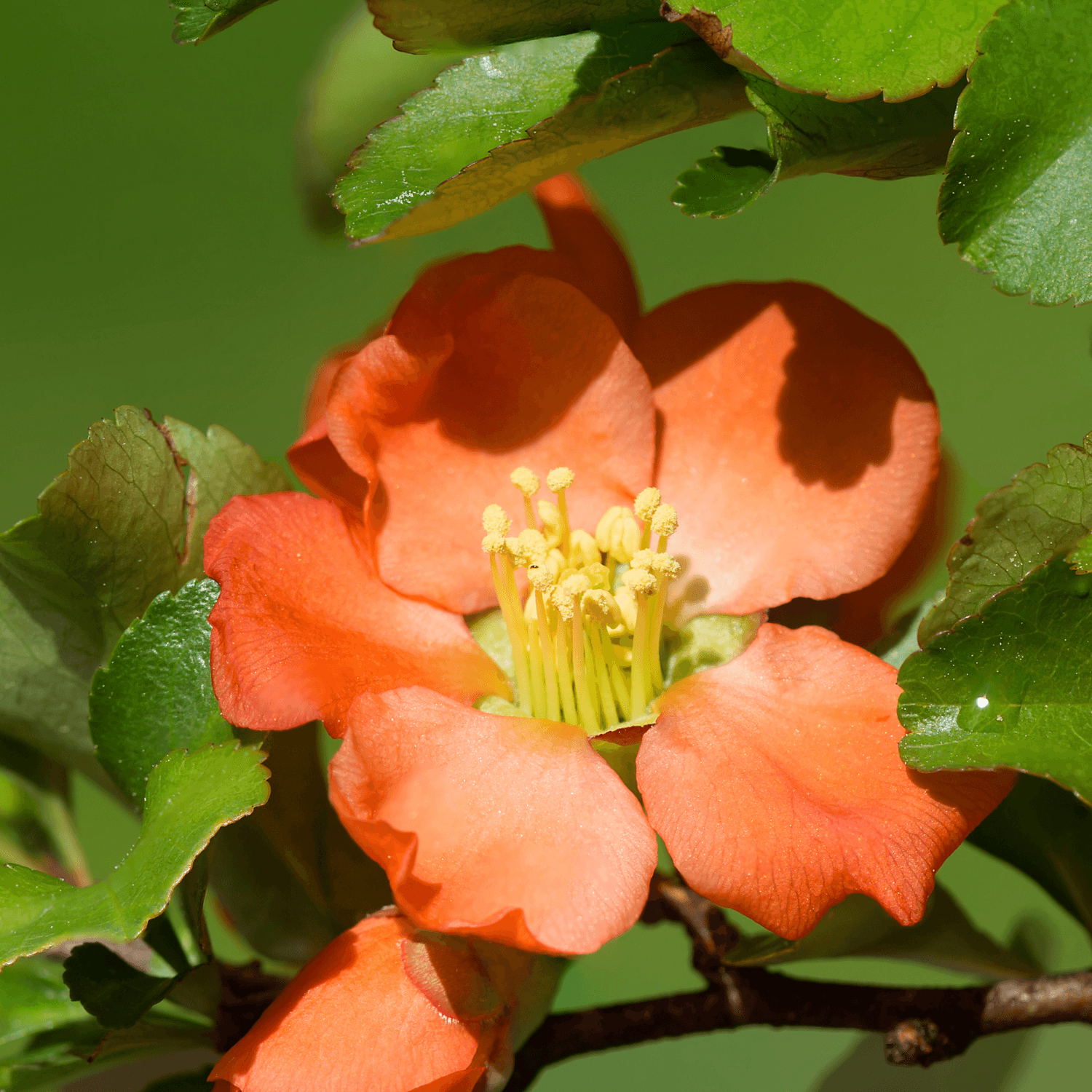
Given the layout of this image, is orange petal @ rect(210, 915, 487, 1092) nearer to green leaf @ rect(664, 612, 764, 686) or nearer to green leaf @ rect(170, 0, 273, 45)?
green leaf @ rect(664, 612, 764, 686)

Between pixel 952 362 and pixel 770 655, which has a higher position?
pixel 770 655

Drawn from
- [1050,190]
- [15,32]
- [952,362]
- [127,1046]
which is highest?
[15,32]

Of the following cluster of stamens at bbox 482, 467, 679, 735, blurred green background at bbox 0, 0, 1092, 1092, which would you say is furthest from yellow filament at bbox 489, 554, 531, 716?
blurred green background at bbox 0, 0, 1092, 1092

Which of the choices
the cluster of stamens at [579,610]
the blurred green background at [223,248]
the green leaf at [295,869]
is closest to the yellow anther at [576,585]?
the cluster of stamens at [579,610]

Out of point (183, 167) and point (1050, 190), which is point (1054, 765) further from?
point (183, 167)

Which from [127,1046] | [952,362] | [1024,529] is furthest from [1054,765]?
[952,362]

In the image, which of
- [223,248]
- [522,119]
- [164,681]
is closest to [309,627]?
[164,681]

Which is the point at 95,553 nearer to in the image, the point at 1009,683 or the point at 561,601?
the point at 561,601
